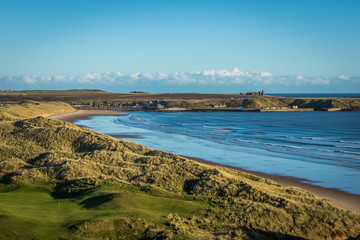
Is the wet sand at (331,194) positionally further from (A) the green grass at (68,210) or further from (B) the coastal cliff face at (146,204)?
(A) the green grass at (68,210)

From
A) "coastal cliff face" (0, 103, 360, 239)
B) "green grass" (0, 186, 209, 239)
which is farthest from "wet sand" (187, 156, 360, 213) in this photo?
"green grass" (0, 186, 209, 239)

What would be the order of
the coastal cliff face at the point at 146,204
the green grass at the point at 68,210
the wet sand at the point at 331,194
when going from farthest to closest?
the wet sand at the point at 331,194 → the coastal cliff face at the point at 146,204 → the green grass at the point at 68,210

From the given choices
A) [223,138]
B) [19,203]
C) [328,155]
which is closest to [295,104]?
[223,138]

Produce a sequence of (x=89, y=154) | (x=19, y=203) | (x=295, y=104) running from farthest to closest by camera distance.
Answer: (x=295, y=104)
(x=89, y=154)
(x=19, y=203)

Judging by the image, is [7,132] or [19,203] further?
[7,132]

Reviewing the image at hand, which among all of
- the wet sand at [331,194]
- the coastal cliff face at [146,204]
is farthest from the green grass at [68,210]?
the wet sand at [331,194]

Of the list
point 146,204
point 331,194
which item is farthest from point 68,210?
point 331,194

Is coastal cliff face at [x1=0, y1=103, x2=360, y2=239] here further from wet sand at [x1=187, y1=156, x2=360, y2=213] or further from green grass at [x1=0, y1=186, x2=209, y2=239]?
wet sand at [x1=187, y1=156, x2=360, y2=213]

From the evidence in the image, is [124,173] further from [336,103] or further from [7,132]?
[336,103]
